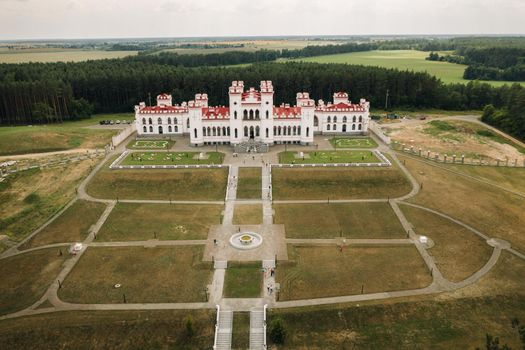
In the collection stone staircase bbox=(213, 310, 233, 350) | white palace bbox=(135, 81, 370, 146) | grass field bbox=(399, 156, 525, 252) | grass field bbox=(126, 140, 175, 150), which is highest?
white palace bbox=(135, 81, 370, 146)

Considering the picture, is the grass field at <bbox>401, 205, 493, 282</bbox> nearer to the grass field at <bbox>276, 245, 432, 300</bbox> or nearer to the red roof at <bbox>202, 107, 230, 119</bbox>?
the grass field at <bbox>276, 245, 432, 300</bbox>

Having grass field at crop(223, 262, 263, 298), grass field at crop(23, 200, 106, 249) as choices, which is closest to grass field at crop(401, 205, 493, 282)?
grass field at crop(223, 262, 263, 298)

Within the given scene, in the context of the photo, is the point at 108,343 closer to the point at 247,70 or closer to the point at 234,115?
the point at 234,115

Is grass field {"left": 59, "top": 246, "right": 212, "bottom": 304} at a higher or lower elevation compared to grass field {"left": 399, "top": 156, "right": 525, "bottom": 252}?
lower

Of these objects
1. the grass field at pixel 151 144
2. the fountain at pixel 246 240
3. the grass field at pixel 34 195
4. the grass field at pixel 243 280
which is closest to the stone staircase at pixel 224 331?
the grass field at pixel 243 280

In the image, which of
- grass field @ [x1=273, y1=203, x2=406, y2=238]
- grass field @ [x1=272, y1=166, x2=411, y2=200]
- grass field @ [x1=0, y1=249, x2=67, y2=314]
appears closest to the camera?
grass field @ [x1=0, y1=249, x2=67, y2=314]

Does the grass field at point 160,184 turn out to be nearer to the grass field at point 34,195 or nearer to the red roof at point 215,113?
the grass field at point 34,195

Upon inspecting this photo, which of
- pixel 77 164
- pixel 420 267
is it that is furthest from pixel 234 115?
pixel 420 267
